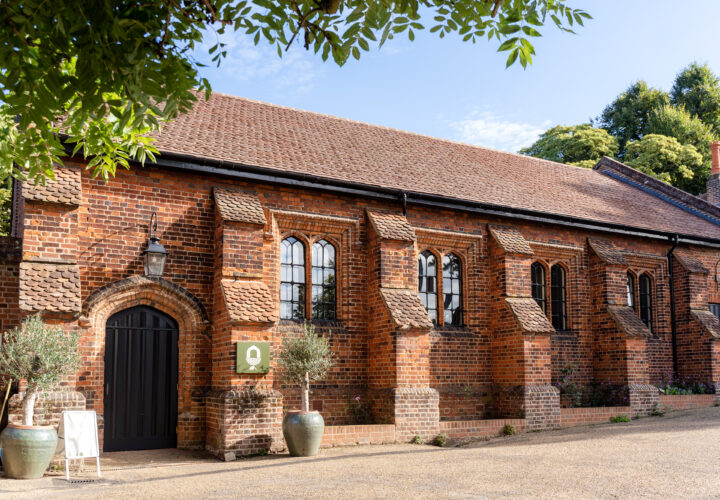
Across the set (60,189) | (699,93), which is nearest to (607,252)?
A: (60,189)

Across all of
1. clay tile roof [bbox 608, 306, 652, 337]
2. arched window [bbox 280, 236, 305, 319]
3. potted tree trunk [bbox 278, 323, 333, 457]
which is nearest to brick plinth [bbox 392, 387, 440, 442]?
potted tree trunk [bbox 278, 323, 333, 457]

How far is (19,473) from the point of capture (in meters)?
8.80

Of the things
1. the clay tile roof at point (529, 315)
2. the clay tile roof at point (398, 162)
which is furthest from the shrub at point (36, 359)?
the clay tile roof at point (529, 315)

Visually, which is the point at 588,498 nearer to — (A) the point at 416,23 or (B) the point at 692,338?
(A) the point at 416,23

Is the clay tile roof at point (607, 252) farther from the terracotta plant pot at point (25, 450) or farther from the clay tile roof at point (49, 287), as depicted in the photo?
the terracotta plant pot at point (25, 450)

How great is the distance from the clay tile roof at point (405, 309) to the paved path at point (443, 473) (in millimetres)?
2326

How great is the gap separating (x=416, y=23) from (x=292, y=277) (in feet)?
28.0

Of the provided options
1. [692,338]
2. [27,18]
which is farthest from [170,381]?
[692,338]

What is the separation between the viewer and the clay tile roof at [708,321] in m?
17.8

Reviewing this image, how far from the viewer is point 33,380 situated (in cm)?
900

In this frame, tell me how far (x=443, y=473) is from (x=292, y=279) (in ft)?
18.4

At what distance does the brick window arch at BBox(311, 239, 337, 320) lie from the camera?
13.5m

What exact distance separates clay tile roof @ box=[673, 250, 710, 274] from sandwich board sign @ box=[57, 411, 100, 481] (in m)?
16.1

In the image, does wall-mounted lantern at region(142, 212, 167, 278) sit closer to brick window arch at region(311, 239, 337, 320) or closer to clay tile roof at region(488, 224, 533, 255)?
brick window arch at region(311, 239, 337, 320)
